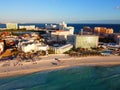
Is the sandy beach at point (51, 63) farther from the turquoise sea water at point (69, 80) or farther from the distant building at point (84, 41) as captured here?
the distant building at point (84, 41)

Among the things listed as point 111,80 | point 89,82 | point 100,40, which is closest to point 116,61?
point 111,80

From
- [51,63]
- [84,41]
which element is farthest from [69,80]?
[84,41]

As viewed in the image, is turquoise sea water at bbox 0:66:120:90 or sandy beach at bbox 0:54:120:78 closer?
turquoise sea water at bbox 0:66:120:90

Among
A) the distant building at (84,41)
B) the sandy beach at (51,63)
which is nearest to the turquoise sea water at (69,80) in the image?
the sandy beach at (51,63)

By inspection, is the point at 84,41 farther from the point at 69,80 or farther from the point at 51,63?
the point at 69,80

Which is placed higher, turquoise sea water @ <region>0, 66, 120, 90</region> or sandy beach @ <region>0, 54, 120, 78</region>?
sandy beach @ <region>0, 54, 120, 78</region>

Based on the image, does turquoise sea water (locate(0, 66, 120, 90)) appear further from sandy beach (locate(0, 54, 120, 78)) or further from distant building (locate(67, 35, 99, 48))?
distant building (locate(67, 35, 99, 48))

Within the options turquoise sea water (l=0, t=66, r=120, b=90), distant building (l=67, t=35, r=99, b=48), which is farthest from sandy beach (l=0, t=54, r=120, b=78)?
distant building (l=67, t=35, r=99, b=48)
